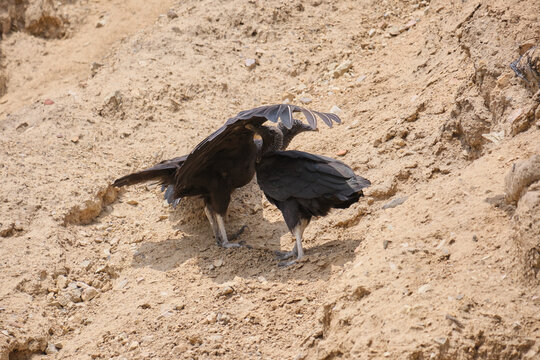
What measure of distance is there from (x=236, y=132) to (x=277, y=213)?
1288 millimetres

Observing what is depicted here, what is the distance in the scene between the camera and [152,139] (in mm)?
7207

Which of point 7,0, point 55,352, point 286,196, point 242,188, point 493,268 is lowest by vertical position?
point 55,352

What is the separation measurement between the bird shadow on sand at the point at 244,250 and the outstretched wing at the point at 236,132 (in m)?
0.68

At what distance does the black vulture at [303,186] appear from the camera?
494cm

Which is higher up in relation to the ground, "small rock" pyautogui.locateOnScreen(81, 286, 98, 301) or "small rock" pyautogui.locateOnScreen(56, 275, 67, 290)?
"small rock" pyautogui.locateOnScreen(56, 275, 67, 290)

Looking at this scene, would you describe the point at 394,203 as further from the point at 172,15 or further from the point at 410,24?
the point at 172,15

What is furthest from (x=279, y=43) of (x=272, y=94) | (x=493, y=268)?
(x=493, y=268)

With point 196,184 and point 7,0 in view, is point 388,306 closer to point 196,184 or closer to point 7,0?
point 196,184

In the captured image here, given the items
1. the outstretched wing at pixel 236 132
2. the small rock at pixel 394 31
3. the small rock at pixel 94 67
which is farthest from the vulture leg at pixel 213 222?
the small rock at pixel 394 31

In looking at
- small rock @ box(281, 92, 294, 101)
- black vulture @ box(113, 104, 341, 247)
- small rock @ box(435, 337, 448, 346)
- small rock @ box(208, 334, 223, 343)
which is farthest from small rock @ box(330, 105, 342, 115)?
small rock @ box(435, 337, 448, 346)

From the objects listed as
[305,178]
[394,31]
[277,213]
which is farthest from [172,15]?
[305,178]

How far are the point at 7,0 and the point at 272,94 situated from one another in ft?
16.7

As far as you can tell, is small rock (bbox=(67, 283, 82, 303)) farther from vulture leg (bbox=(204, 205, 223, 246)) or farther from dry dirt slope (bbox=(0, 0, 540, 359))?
vulture leg (bbox=(204, 205, 223, 246))

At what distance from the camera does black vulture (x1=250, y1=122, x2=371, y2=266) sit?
4.94m
